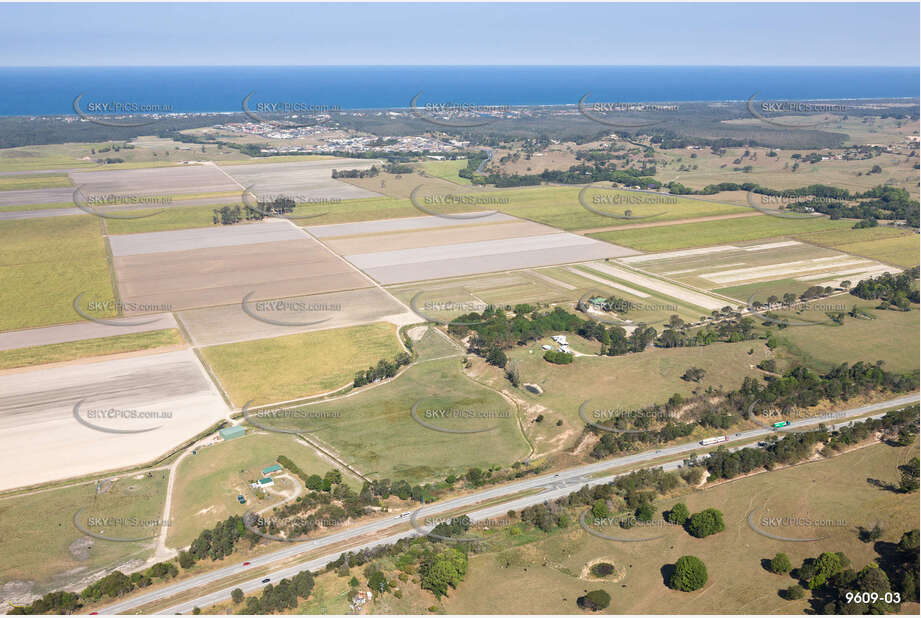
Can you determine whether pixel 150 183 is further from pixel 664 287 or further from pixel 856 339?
pixel 856 339

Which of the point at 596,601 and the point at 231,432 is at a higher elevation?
the point at 231,432

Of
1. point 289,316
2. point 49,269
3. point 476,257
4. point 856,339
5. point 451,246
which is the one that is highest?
point 451,246

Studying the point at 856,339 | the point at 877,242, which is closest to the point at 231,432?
the point at 856,339

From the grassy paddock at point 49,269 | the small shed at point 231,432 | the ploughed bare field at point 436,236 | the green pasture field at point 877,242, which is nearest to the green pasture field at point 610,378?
the small shed at point 231,432

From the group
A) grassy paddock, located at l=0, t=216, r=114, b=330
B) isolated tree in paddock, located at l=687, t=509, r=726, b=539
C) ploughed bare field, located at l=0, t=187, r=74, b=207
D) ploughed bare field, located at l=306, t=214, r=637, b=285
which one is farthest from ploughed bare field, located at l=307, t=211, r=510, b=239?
isolated tree in paddock, located at l=687, t=509, r=726, b=539

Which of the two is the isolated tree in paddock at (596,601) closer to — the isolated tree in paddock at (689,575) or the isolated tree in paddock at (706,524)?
the isolated tree in paddock at (689,575)

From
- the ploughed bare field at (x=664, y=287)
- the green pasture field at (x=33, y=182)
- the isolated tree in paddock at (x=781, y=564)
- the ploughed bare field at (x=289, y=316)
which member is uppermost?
the green pasture field at (x=33, y=182)

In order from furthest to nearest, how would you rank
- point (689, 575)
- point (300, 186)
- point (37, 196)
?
point (300, 186)
point (37, 196)
point (689, 575)
